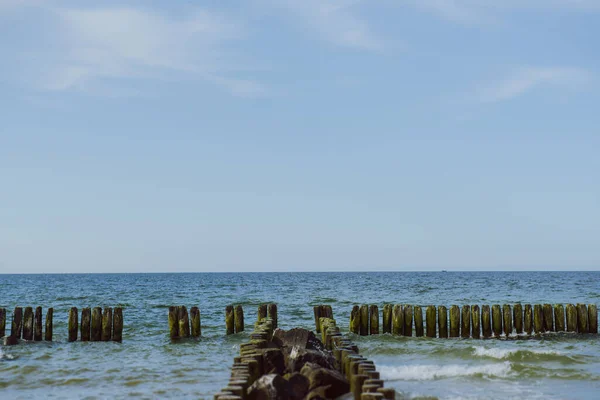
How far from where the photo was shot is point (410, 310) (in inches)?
782

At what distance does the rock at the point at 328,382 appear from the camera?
9.84 metres

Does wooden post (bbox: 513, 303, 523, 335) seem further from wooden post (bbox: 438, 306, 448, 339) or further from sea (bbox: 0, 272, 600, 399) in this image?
wooden post (bbox: 438, 306, 448, 339)

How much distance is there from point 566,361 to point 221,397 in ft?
36.0

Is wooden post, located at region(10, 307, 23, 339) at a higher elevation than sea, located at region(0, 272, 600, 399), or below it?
higher

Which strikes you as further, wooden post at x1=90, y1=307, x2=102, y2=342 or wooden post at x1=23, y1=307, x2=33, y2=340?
wooden post at x1=23, y1=307, x2=33, y2=340

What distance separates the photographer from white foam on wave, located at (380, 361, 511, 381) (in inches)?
540

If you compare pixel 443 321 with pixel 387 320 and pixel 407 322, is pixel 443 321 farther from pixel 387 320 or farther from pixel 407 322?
pixel 387 320

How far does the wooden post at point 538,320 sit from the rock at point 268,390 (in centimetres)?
1325

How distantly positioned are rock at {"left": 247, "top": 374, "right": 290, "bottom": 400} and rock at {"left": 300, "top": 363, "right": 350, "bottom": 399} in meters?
0.85

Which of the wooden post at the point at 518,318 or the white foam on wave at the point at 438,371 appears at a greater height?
the wooden post at the point at 518,318

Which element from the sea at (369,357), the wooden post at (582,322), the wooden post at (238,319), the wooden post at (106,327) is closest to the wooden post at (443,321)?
the sea at (369,357)

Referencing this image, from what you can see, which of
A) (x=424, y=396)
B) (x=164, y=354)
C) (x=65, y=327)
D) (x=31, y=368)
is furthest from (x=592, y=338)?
(x=65, y=327)

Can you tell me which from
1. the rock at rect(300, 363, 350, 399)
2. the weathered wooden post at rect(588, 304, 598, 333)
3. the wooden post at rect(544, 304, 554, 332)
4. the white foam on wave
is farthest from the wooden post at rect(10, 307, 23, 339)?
the weathered wooden post at rect(588, 304, 598, 333)

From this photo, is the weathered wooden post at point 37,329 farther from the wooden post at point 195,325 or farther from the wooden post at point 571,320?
the wooden post at point 571,320
